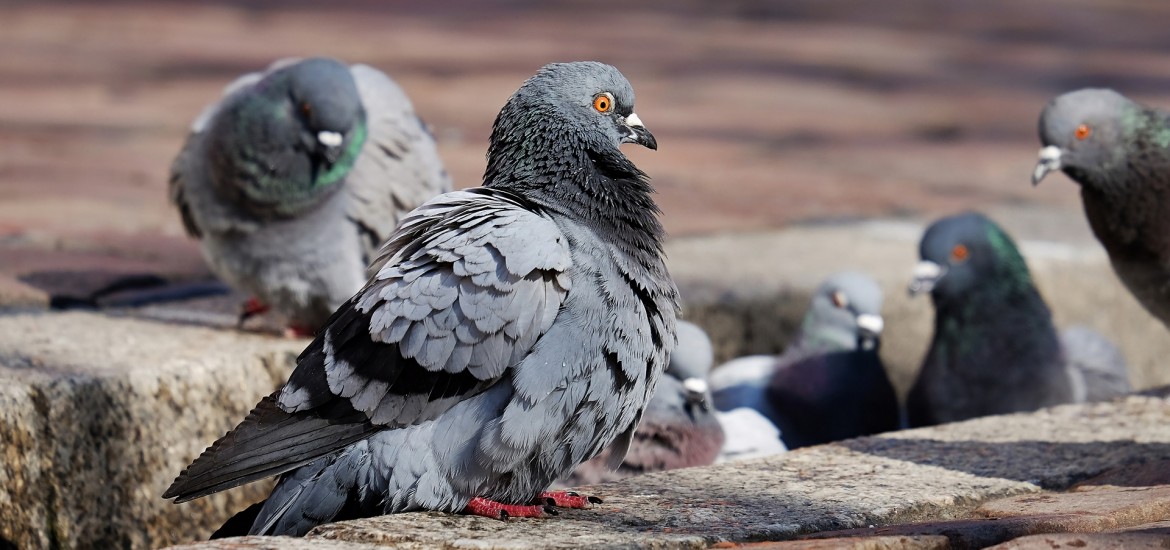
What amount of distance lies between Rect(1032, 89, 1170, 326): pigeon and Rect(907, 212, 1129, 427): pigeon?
45 centimetres

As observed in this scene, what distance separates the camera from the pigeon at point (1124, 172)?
4504mm

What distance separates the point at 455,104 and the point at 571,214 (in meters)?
6.78

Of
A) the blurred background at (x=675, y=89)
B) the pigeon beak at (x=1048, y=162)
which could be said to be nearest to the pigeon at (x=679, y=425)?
the pigeon beak at (x=1048, y=162)

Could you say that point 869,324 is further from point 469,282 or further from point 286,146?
point 469,282

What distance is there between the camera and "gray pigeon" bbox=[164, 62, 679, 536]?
2807 mm

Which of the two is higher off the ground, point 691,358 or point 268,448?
point 691,358

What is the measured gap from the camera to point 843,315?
16.5 ft

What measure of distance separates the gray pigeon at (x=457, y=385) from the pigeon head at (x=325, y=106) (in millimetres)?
1454

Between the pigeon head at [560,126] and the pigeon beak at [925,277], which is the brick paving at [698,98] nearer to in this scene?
the pigeon head at [560,126]

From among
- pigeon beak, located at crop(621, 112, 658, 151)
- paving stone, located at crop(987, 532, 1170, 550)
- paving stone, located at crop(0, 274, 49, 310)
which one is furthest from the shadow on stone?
paving stone, located at crop(0, 274, 49, 310)

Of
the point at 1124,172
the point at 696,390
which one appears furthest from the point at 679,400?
the point at 1124,172

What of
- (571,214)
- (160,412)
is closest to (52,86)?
(160,412)

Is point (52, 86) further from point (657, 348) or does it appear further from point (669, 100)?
point (657, 348)

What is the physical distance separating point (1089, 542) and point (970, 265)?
2.72m
